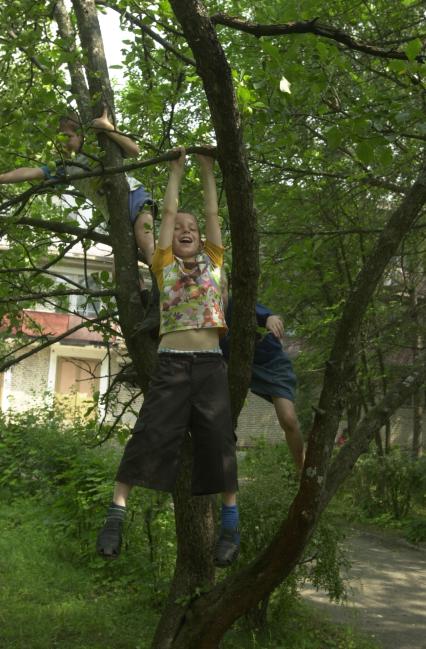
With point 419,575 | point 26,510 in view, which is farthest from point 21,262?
point 419,575

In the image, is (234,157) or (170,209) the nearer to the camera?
(234,157)

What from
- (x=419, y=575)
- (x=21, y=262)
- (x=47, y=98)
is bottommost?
(x=419, y=575)

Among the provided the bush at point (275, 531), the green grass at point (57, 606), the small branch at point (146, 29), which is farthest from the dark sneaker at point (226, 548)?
the small branch at point (146, 29)

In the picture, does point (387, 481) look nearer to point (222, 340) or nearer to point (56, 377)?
point (222, 340)

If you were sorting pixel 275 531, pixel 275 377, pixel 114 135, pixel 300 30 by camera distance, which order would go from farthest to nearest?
Answer: pixel 275 531
pixel 114 135
pixel 275 377
pixel 300 30

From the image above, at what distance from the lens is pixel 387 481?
1485cm

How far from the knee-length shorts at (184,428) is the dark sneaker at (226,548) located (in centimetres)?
22

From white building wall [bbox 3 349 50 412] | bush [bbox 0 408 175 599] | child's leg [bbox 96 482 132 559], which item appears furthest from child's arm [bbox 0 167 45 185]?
white building wall [bbox 3 349 50 412]

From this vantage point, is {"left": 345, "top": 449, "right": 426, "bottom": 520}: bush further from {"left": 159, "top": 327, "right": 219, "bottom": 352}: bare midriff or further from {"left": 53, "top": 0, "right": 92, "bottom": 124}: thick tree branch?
{"left": 159, "top": 327, "right": 219, "bottom": 352}: bare midriff

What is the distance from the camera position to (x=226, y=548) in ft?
12.6

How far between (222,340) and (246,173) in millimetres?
1153

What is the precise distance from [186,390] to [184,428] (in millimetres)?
188

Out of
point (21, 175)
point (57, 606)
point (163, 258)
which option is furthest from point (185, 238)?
point (57, 606)

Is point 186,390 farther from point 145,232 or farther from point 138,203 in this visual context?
point 138,203
